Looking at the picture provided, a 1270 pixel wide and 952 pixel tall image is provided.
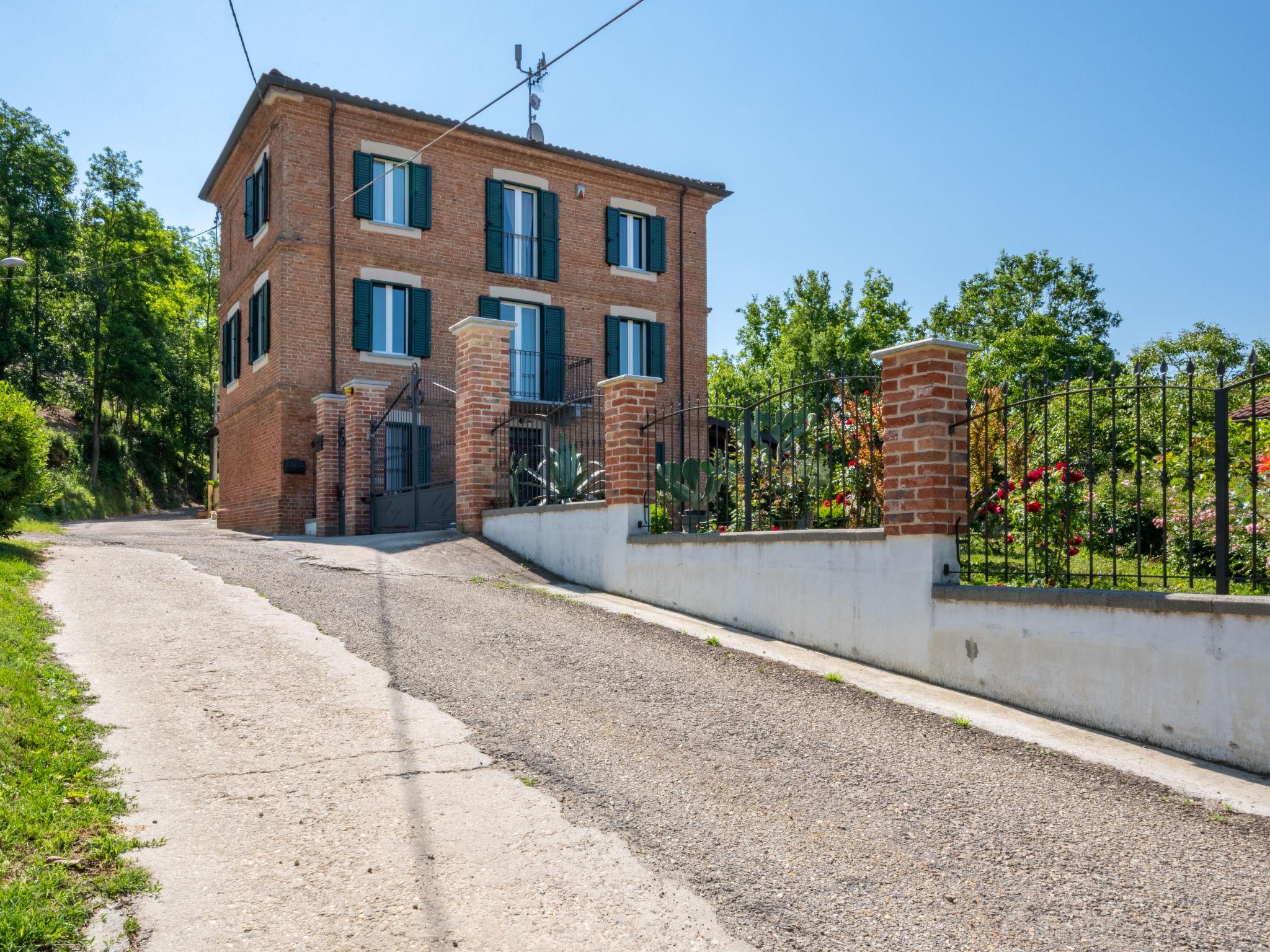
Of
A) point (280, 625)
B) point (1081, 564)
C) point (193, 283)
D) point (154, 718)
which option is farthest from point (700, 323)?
point (193, 283)

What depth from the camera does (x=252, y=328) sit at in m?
19.7

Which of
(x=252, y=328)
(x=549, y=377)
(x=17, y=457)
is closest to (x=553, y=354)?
(x=549, y=377)

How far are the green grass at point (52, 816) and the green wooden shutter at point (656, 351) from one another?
56.2 feet

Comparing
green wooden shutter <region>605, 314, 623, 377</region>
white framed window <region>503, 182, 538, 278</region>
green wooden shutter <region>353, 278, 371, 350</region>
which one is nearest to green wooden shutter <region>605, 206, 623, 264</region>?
green wooden shutter <region>605, 314, 623, 377</region>

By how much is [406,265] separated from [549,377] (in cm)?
365

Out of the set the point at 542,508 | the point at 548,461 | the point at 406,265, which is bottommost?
the point at 542,508

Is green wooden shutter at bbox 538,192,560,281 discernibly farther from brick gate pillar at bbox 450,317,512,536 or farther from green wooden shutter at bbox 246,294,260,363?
brick gate pillar at bbox 450,317,512,536

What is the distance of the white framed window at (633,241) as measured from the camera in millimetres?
21766

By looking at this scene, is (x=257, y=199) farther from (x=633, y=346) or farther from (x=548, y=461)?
(x=548, y=461)

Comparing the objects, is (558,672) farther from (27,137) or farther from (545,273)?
(27,137)

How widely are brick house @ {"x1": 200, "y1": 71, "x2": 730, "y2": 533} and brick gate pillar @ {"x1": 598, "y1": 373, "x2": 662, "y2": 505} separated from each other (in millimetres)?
7295

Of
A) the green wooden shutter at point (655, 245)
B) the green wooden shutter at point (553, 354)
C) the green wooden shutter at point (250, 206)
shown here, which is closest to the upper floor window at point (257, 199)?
the green wooden shutter at point (250, 206)

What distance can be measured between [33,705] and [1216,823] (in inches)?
206

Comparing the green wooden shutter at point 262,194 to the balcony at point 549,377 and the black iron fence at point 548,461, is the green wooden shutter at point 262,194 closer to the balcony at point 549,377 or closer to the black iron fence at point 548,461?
the balcony at point 549,377
